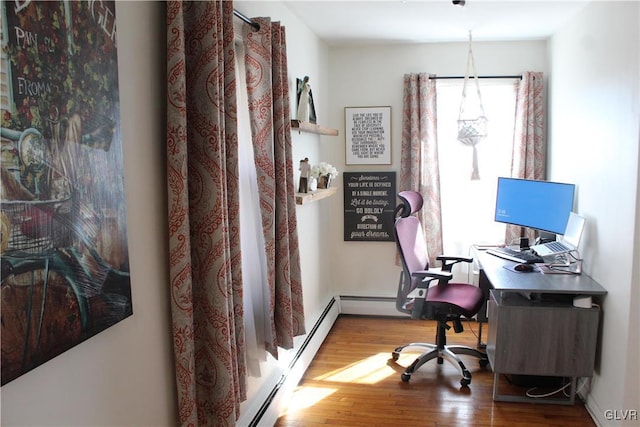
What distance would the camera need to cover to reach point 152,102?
5.06 feet

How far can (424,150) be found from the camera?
423 centimetres

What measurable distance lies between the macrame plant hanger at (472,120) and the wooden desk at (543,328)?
1.35m

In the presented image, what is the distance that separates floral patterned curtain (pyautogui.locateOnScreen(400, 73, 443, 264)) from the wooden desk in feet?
4.42

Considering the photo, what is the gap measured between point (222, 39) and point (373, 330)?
3.06 metres

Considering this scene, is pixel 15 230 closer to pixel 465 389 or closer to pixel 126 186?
pixel 126 186

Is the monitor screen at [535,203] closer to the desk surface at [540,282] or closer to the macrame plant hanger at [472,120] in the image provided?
the macrame plant hanger at [472,120]

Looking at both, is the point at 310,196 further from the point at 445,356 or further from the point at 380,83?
the point at 380,83

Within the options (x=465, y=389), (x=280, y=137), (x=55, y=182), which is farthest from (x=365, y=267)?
(x=55, y=182)

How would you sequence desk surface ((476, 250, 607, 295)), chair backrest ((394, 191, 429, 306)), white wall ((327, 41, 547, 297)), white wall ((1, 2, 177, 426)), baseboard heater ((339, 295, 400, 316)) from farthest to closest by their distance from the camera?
A: 1. baseboard heater ((339, 295, 400, 316))
2. white wall ((327, 41, 547, 297))
3. chair backrest ((394, 191, 429, 306))
4. desk surface ((476, 250, 607, 295))
5. white wall ((1, 2, 177, 426))

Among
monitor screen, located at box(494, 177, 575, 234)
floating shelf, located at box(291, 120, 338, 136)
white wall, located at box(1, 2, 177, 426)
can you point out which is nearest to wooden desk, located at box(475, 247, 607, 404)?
monitor screen, located at box(494, 177, 575, 234)

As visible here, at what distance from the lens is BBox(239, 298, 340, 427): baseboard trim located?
2.60 meters

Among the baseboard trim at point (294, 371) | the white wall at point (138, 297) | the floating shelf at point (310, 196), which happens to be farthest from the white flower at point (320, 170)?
the white wall at point (138, 297)
